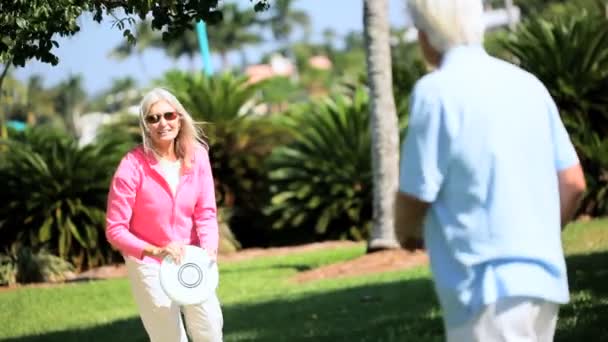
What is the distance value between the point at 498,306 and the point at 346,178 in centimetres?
1805

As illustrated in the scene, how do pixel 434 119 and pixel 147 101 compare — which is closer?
pixel 434 119

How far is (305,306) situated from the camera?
40.8ft

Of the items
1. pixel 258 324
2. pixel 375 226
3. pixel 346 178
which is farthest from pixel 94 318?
pixel 346 178

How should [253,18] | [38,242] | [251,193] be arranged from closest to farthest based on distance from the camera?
[38,242]
[251,193]
[253,18]

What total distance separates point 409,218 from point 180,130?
11.7 ft

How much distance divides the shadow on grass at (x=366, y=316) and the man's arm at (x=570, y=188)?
13.5 feet

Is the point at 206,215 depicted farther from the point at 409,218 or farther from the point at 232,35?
the point at 232,35

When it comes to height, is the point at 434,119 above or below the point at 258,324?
above

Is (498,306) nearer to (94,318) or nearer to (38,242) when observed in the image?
(94,318)

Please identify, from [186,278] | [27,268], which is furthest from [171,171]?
[27,268]

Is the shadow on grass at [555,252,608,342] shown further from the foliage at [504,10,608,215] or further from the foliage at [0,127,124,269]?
the foliage at [0,127,124,269]

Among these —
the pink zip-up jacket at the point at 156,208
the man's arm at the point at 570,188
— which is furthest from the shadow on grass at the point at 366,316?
the man's arm at the point at 570,188

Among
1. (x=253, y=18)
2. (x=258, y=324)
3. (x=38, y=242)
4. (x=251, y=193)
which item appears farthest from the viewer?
(x=253, y=18)

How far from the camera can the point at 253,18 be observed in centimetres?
11956
